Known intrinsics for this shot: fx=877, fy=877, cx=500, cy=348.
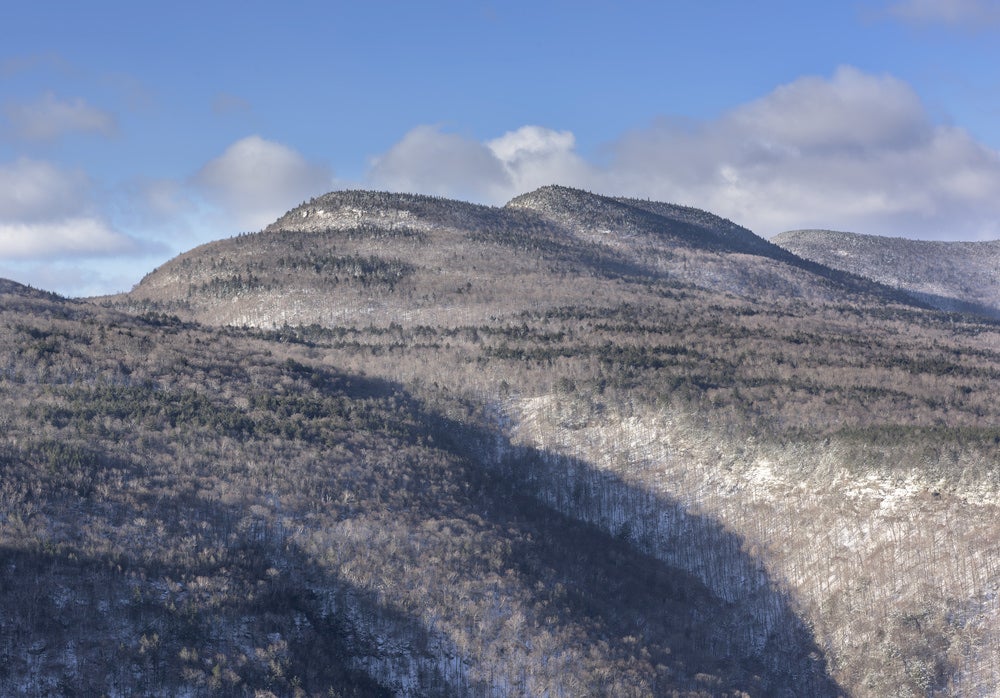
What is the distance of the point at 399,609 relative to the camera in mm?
34219

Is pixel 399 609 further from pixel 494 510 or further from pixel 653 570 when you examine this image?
pixel 653 570

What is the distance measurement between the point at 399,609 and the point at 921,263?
17292cm

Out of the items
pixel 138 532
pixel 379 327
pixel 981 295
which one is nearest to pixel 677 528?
pixel 138 532

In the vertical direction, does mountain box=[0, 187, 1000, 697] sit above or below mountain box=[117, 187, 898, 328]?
below

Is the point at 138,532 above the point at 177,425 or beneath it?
beneath

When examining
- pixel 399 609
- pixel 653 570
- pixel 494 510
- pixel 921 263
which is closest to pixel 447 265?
pixel 494 510

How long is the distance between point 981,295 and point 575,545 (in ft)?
496

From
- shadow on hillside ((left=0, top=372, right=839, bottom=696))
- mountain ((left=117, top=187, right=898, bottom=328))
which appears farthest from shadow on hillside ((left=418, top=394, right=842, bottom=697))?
mountain ((left=117, top=187, right=898, bottom=328))

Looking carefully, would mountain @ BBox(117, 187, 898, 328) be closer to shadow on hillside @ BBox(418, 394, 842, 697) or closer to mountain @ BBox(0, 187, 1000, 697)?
mountain @ BBox(0, 187, 1000, 697)

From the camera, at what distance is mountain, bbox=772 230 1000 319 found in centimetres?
16216

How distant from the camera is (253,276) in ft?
308

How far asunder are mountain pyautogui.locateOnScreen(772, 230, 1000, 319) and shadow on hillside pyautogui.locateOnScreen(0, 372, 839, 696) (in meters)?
128

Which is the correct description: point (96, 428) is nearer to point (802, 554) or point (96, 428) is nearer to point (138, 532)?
point (138, 532)

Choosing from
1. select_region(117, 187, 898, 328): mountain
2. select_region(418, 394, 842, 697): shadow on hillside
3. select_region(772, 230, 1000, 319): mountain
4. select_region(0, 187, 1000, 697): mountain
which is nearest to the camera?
select_region(0, 187, 1000, 697): mountain
